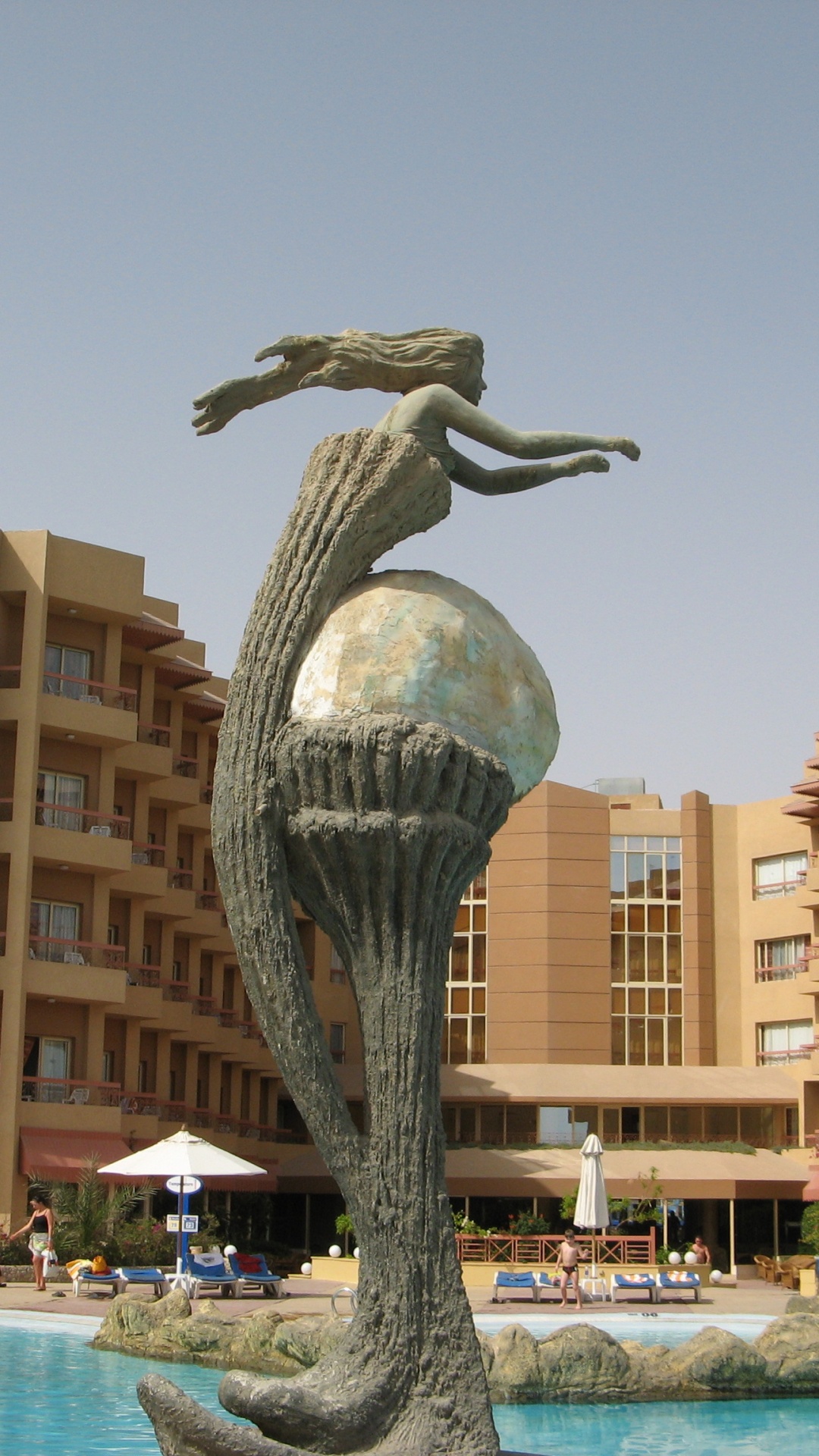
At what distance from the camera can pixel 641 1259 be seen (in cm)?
3128

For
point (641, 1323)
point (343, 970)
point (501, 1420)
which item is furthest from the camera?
point (343, 970)

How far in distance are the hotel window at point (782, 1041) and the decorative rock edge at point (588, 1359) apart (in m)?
33.3

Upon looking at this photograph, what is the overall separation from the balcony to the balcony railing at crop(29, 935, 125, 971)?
745 cm

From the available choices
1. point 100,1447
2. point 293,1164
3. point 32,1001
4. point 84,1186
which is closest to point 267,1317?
point 100,1447

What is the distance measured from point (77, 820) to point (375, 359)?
101ft

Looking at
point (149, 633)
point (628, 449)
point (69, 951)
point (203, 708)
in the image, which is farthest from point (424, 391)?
point (203, 708)

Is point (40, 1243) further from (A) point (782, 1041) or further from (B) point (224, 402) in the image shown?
(A) point (782, 1041)

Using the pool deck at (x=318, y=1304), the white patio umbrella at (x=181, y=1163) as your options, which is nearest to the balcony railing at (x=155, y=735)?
the pool deck at (x=318, y=1304)

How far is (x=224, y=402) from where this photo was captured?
32.2 feet

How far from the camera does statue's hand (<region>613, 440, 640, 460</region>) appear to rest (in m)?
9.73

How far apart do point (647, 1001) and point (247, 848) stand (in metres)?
45.1

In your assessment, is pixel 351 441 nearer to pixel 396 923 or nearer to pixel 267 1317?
pixel 396 923

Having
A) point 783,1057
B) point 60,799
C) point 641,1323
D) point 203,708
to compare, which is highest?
point 203,708

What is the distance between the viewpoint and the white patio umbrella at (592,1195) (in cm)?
2722
